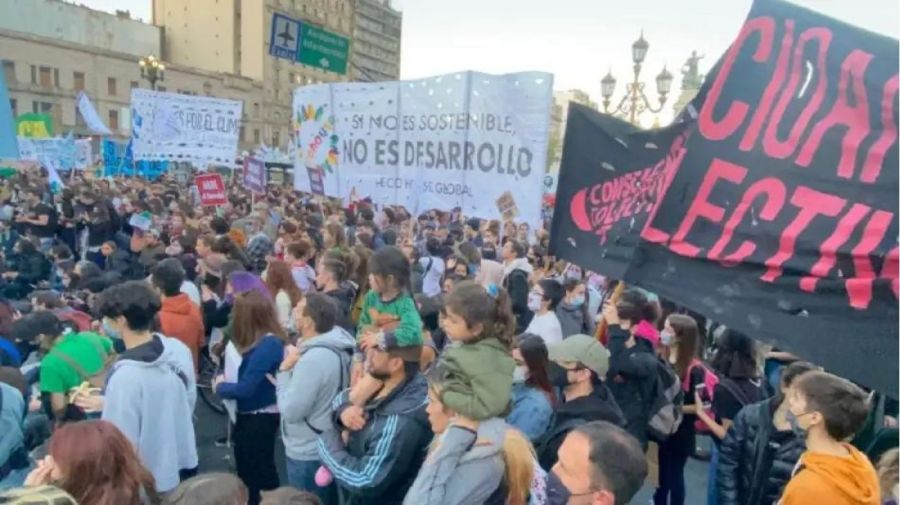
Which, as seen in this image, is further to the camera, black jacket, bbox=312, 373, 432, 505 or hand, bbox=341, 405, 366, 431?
hand, bbox=341, 405, 366, 431

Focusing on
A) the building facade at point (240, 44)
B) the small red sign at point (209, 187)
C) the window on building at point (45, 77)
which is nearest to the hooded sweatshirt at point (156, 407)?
the small red sign at point (209, 187)

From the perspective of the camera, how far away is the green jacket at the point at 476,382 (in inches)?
101

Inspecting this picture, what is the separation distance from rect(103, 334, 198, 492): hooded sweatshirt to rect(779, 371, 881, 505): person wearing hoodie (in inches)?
107

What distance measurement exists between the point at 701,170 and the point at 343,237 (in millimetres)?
7124

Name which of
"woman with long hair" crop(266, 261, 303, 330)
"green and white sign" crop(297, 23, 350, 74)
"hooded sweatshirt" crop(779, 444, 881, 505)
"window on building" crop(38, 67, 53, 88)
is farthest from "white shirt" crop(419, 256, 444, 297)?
"window on building" crop(38, 67, 53, 88)

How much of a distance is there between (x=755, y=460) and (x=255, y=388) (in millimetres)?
2713

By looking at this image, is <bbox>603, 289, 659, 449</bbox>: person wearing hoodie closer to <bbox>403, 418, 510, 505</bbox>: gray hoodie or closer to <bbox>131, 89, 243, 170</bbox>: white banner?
<bbox>403, 418, 510, 505</bbox>: gray hoodie

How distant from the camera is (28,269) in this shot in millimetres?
9852

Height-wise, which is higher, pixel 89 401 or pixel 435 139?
pixel 435 139

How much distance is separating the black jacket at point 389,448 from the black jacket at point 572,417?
2.04 ft

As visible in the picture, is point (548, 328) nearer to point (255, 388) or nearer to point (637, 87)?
point (255, 388)

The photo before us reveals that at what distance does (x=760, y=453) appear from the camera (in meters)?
→ 3.35

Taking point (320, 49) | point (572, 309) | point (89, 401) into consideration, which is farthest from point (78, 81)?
point (89, 401)

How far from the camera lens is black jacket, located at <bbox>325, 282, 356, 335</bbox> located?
5.57 m
